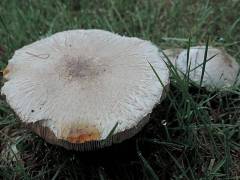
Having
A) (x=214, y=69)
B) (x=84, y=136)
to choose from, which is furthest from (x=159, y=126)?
(x=84, y=136)

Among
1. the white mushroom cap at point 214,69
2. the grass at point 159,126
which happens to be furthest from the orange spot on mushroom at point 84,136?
the white mushroom cap at point 214,69

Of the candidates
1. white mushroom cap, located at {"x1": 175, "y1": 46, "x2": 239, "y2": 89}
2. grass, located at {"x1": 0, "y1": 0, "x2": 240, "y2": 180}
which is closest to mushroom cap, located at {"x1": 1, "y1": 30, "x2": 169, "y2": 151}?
grass, located at {"x1": 0, "y1": 0, "x2": 240, "y2": 180}

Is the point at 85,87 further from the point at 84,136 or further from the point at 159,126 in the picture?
the point at 159,126

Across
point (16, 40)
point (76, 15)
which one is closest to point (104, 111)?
point (16, 40)

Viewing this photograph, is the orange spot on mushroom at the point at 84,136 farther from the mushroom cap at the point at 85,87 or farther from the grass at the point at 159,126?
the grass at the point at 159,126

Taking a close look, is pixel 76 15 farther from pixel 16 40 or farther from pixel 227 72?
pixel 227 72

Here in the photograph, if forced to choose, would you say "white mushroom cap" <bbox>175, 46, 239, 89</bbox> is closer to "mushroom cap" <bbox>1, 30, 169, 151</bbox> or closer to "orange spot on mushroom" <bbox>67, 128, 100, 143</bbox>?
"mushroom cap" <bbox>1, 30, 169, 151</bbox>
